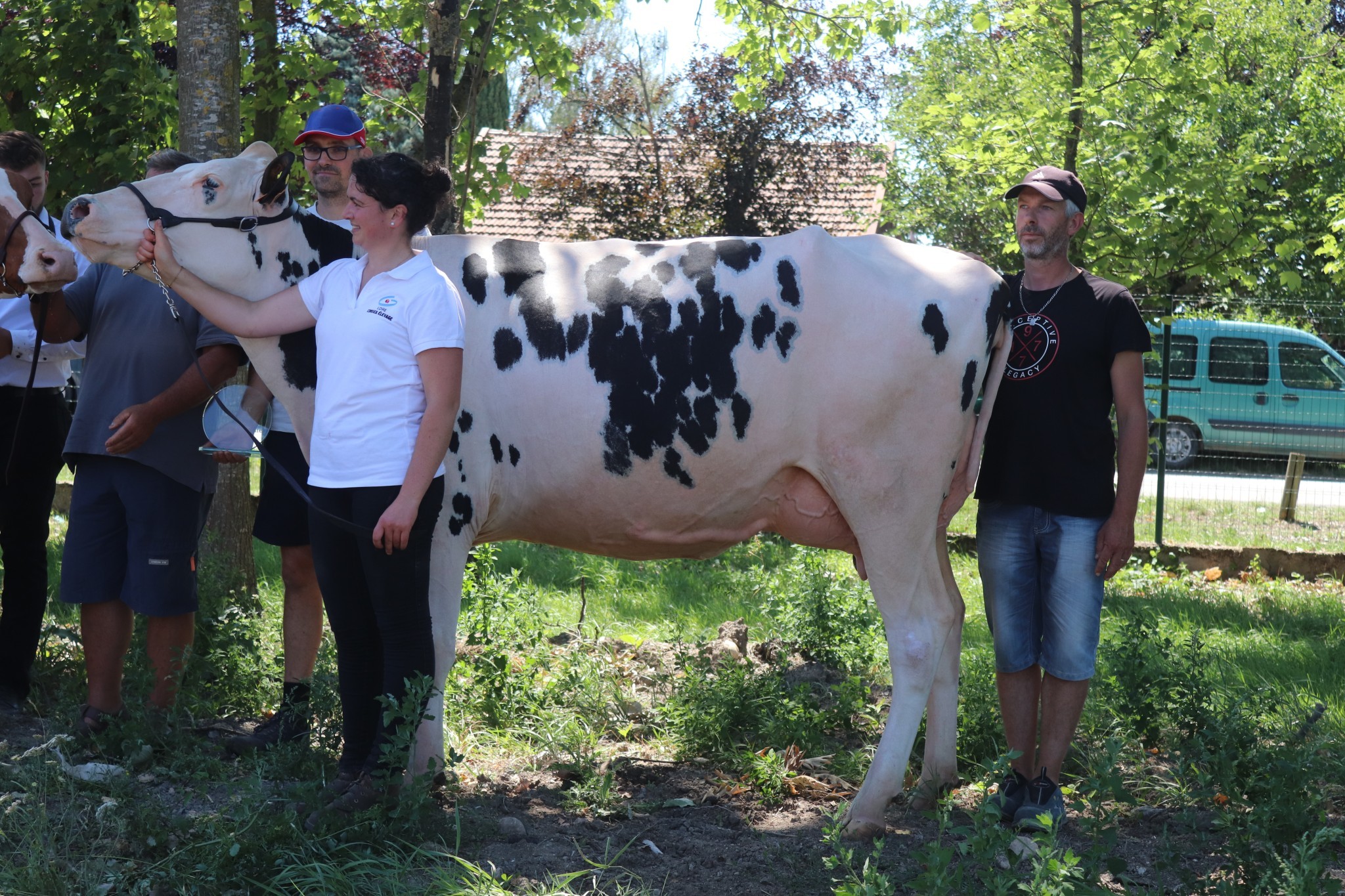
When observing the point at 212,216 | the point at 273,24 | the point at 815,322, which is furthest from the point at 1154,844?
the point at 273,24

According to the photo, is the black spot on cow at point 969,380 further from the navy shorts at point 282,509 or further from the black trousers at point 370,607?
the navy shorts at point 282,509

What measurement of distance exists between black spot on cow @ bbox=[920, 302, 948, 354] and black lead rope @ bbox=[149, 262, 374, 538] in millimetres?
1976

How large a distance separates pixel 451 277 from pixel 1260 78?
14.8 metres

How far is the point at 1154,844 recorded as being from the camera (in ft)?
12.6

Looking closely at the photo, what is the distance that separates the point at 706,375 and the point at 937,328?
81cm

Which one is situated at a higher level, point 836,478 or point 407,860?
point 836,478

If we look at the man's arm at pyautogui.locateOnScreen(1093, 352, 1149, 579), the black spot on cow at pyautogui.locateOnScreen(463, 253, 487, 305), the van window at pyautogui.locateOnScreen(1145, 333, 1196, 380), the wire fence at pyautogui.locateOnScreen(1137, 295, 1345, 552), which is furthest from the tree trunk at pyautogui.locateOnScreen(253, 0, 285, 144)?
the wire fence at pyautogui.locateOnScreen(1137, 295, 1345, 552)

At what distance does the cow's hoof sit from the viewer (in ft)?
12.8

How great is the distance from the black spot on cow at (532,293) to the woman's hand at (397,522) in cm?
96

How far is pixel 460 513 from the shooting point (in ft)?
13.3

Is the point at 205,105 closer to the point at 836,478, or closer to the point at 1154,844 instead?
the point at 836,478

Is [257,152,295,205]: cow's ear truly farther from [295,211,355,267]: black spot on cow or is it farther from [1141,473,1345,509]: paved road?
[1141,473,1345,509]: paved road

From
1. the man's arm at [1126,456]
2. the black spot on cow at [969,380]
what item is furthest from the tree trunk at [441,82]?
the man's arm at [1126,456]

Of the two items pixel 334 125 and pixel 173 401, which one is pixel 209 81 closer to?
pixel 334 125
